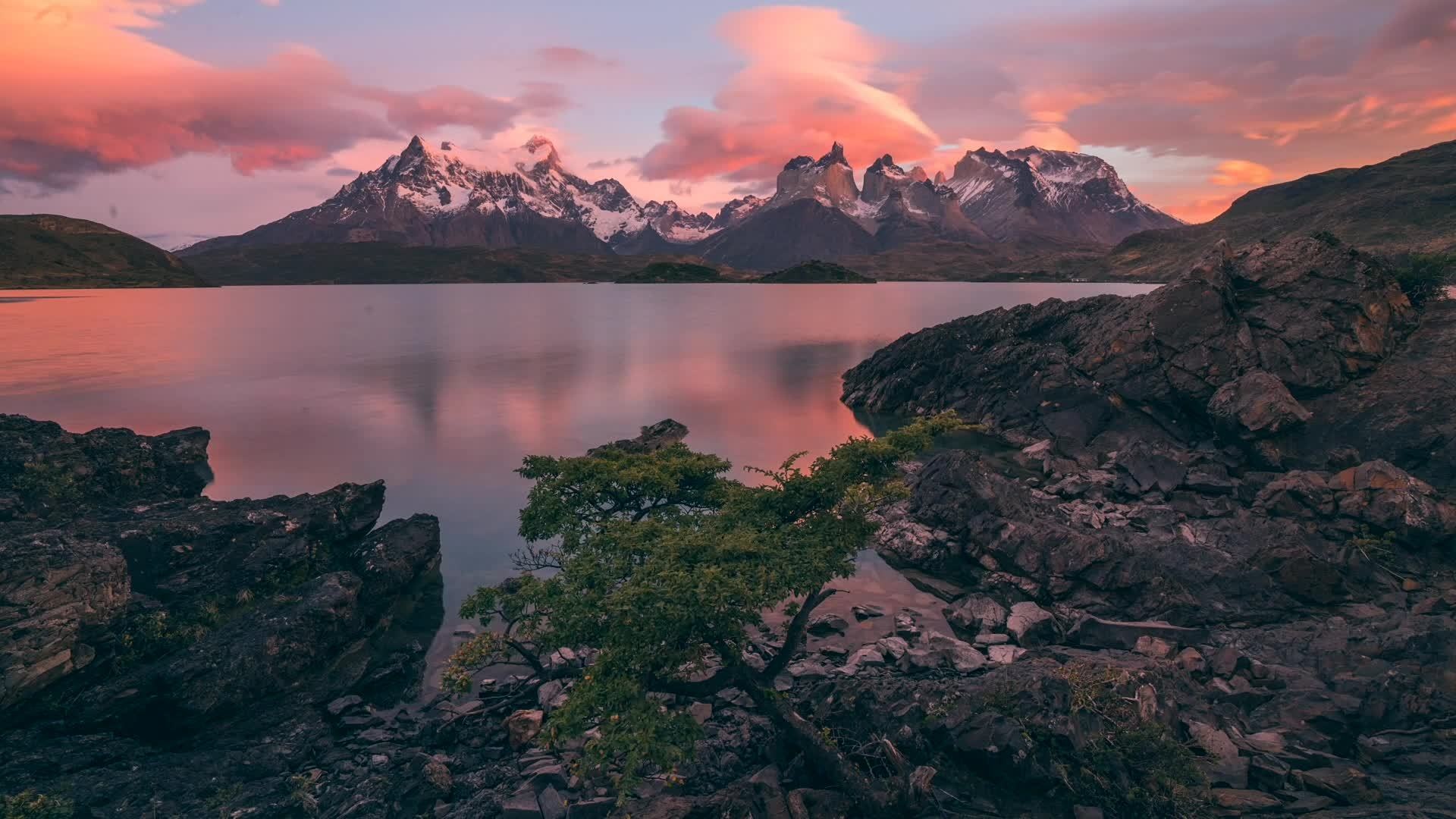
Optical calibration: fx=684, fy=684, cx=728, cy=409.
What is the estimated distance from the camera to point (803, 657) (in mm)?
26953

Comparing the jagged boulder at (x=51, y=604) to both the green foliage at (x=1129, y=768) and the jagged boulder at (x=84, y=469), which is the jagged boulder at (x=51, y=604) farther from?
the green foliage at (x=1129, y=768)

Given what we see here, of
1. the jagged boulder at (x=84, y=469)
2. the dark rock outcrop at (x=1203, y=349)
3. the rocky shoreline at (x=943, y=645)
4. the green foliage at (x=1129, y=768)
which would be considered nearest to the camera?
the green foliage at (x=1129, y=768)

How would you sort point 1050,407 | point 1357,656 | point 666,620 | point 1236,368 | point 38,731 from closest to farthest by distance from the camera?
point 666,620, point 38,731, point 1357,656, point 1236,368, point 1050,407

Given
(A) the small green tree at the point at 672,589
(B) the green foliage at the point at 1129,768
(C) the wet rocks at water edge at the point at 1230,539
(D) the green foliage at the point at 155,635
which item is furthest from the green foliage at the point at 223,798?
(B) the green foliage at the point at 1129,768

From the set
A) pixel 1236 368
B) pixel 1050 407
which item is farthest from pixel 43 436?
pixel 1236 368

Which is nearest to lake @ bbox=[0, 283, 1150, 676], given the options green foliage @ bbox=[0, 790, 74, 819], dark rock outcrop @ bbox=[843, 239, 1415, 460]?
green foliage @ bbox=[0, 790, 74, 819]

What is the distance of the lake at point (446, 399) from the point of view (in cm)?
5116

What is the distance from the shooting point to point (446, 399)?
8700cm

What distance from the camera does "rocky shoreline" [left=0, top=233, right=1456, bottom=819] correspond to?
1869cm

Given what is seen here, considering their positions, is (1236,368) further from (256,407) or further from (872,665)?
(256,407)

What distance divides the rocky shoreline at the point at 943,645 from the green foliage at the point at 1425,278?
3.59 m

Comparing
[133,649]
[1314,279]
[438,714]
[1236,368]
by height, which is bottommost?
[438,714]

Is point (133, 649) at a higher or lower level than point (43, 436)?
lower

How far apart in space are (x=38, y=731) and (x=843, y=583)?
30427 mm
